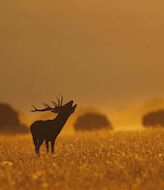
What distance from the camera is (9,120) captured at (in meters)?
54.8

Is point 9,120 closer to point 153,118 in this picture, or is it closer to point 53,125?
point 153,118

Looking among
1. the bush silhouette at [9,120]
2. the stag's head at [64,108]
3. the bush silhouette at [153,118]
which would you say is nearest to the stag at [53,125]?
the stag's head at [64,108]

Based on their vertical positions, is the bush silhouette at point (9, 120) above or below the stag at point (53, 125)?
above

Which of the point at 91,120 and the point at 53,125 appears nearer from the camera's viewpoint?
the point at 53,125

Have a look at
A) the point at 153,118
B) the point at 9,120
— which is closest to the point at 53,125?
the point at 9,120

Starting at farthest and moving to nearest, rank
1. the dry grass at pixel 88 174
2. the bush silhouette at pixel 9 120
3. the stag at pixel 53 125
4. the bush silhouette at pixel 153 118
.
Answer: the bush silhouette at pixel 153 118 → the bush silhouette at pixel 9 120 → the stag at pixel 53 125 → the dry grass at pixel 88 174

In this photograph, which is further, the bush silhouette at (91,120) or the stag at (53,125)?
the bush silhouette at (91,120)

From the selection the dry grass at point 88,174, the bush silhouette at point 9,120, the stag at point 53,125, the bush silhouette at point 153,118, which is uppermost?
the bush silhouette at point 153,118

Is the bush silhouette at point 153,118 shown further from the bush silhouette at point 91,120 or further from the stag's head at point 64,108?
the stag's head at point 64,108

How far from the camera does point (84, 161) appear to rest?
16938 millimetres

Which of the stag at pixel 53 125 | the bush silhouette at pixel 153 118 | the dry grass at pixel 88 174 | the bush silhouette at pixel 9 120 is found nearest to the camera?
the dry grass at pixel 88 174

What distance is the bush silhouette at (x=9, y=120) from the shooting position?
2092 inches

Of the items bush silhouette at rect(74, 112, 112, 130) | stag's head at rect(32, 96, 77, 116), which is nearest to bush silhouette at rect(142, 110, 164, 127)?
bush silhouette at rect(74, 112, 112, 130)

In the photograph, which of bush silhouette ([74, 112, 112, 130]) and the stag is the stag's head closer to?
the stag
